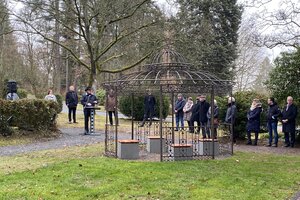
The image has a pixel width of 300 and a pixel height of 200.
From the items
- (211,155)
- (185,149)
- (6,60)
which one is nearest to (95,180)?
(185,149)

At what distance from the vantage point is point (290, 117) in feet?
41.9

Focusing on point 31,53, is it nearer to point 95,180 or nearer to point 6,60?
point 6,60

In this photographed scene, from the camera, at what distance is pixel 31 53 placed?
1523 inches

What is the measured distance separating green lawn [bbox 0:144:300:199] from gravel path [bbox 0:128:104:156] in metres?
1.26

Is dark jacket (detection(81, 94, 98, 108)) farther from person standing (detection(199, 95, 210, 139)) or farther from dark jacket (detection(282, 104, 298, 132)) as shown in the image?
dark jacket (detection(282, 104, 298, 132))

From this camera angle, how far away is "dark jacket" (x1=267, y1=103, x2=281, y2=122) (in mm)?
13117

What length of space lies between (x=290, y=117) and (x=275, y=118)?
510mm

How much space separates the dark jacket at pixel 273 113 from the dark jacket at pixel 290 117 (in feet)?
0.65

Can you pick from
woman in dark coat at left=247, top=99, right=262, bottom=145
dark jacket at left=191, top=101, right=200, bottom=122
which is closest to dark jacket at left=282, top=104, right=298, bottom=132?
woman in dark coat at left=247, top=99, right=262, bottom=145

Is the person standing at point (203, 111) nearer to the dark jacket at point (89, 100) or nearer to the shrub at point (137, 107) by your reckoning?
the dark jacket at point (89, 100)

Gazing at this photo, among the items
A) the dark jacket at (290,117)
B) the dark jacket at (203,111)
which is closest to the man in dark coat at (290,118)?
the dark jacket at (290,117)

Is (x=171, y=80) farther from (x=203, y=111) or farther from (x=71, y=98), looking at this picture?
(x=71, y=98)

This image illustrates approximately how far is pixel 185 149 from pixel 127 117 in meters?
14.7

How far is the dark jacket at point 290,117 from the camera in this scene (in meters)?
12.7
